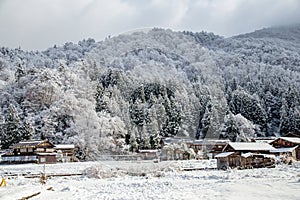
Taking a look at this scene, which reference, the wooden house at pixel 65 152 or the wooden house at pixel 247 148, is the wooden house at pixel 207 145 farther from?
the wooden house at pixel 65 152

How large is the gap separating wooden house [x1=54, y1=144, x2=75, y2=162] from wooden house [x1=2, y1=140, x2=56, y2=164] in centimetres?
71

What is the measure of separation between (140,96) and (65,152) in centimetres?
1684

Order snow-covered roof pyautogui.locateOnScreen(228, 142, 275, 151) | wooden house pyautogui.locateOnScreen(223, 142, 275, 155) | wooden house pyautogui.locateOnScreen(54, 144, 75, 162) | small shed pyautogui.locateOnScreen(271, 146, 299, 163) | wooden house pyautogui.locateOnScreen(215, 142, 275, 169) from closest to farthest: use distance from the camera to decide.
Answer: wooden house pyautogui.locateOnScreen(215, 142, 275, 169) → wooden house pyautogui.locateOnScreen(223, 142, 275, 155) → snow-covered roof pyautogui.locateOnScreen(228, 142, 275, 151) → small shed pyautogui.locateOnScreen(271, 146, 299, 163) → wooden house pyautogui.locateOnScreen(54, 144, 75, 162)

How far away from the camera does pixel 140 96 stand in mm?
27891

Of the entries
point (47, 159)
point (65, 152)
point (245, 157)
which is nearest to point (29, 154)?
point (47, 159)

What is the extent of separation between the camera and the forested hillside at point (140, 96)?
2581 centimetres

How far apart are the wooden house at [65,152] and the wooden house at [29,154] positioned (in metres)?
0.71

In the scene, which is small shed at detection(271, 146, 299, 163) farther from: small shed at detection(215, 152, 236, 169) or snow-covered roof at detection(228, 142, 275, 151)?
small shed at detection(215, 152, 236, 169)

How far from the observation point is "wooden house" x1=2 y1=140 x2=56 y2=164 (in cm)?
3747

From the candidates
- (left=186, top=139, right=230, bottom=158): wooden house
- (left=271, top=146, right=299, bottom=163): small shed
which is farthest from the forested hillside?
(left=271, top=146, right=299, bottom=163): small shed

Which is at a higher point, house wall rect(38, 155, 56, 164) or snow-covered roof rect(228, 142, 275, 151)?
snow-covered roof rect(228, 142, 275, 151)

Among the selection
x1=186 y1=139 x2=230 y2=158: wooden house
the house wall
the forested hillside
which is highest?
the forested hillside

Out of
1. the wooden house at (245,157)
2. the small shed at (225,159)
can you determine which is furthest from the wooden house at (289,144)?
the small shed at (225,159)

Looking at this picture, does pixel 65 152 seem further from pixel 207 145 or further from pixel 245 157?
pixel 245 157
